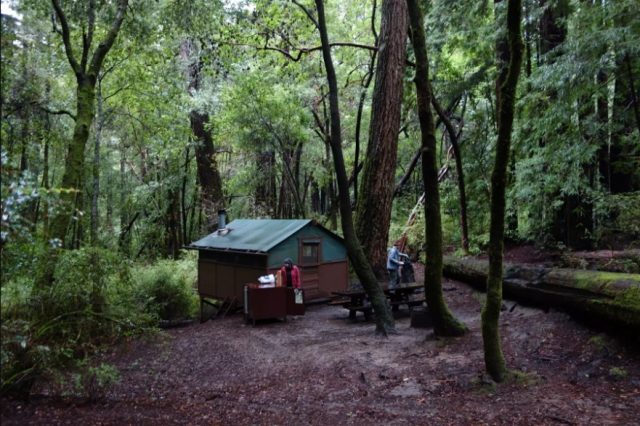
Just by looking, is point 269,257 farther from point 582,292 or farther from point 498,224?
point 498,224

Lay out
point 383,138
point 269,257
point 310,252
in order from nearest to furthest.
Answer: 1. point 383,138
2. point 269,257
3. point 310,252

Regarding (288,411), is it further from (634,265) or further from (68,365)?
(634,265)

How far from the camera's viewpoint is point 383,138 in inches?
540

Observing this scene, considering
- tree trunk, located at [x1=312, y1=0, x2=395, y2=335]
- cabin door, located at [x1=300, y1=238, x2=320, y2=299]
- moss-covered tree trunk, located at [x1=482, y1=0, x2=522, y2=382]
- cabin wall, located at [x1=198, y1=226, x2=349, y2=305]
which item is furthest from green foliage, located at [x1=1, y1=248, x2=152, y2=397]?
cabin door, located at [x1=300, y1=238, x2=320, y2=299]

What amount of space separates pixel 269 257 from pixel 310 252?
1.81 metres

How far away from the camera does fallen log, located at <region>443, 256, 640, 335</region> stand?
6.95 m

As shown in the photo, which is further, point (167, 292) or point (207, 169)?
point (207, 169)

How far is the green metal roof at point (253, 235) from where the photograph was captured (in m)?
14.6

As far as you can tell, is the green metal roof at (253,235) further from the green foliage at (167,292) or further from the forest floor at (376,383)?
the forest floor at (376,383)

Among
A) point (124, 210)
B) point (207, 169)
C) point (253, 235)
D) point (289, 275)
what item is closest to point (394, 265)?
point (289, 275)

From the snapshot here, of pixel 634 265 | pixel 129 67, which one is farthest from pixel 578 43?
pixel 129 67

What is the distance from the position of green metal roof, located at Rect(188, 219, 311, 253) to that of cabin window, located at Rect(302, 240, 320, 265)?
699 millimetres

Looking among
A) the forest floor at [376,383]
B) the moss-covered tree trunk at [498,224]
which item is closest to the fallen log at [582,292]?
the forest floor at [376,383]

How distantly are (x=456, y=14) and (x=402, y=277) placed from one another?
8.01 meters
